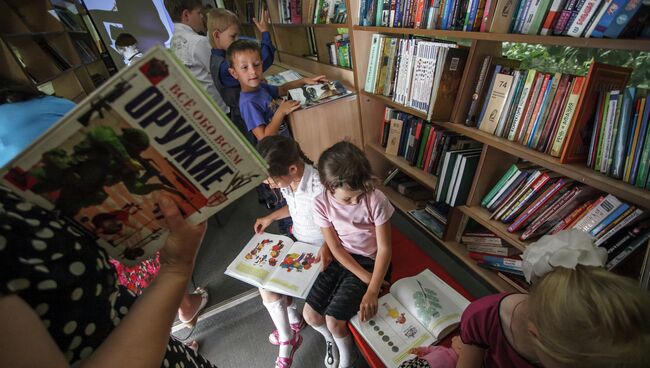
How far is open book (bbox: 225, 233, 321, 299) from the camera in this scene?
3.94ft

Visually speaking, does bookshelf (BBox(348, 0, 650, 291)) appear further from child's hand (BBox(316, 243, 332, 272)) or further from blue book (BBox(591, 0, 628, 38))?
child's hand (BBox(316, 243, 332, 272))

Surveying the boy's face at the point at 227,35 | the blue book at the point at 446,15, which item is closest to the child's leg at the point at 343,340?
the blue book at the point at 446,15

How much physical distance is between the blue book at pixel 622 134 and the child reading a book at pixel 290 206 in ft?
3.32

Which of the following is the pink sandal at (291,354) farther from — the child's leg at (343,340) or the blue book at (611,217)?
the blue book at (611,217)

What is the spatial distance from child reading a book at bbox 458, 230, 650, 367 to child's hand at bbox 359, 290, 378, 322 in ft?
1.54

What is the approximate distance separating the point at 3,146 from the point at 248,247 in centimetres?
97

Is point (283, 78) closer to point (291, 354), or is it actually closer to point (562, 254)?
point (291, 354)

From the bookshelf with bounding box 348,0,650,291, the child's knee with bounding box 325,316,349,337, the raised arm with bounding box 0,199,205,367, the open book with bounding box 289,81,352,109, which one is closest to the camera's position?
the raised arm with bounding box 0,199,205,367

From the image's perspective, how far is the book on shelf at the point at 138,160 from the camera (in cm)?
43

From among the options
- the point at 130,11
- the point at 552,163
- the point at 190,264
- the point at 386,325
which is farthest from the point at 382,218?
the point at 130,11

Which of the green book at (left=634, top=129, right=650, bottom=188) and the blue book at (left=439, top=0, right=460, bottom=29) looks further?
the blue book at (left=439, top=0, right=460, bottom=29)

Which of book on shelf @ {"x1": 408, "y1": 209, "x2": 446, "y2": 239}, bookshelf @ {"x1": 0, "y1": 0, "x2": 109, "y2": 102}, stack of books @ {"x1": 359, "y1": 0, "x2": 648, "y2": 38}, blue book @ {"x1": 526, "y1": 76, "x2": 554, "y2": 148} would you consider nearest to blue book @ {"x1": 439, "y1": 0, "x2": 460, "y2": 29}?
stack of books @ {"x1": 359, "y1": 0, "x2": 648, "y2": 38}

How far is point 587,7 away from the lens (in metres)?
0.86

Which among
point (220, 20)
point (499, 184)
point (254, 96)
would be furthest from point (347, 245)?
point (220, 20)
